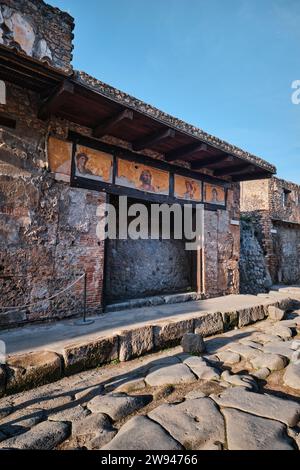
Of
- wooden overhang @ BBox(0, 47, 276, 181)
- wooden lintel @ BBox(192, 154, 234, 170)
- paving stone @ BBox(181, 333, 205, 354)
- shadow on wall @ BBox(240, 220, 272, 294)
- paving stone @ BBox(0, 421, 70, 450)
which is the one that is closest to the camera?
paving stone @ BBox(0, 421, 70, 450)

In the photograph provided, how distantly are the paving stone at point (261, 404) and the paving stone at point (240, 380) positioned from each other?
156 mm

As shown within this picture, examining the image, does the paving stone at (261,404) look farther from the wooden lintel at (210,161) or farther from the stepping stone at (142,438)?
the wooden lintel at (210,161)

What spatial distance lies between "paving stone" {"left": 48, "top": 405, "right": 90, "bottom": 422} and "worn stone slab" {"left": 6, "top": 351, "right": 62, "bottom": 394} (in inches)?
22.6

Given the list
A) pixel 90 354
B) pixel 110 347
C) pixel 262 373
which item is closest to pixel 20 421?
pixel 90 354

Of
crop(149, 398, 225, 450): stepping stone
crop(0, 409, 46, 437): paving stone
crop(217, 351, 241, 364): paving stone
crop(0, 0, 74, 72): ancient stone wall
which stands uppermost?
crop(0, 0, 74, 72): ancient stone wall

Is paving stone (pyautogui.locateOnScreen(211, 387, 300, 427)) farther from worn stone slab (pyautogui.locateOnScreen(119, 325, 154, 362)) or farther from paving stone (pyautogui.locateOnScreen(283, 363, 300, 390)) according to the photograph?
worn stone slab (pyautogui.locateOnScreen(119, 325, 154, 362))

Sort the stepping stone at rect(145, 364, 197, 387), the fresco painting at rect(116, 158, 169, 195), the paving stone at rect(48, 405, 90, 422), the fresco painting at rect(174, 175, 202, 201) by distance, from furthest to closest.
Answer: the fresco painting at rect(174, 175, 202, 201) < the fresco painting at rect(116, 158, 169, 195) < the stepping stone at rect(145, 364, 197, 387) < the paving stone at rect(48, 405, 90, 422)

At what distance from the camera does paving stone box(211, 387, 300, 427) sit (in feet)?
7.11

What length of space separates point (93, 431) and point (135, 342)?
5.30 feet

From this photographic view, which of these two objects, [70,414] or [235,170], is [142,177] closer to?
[235,170]

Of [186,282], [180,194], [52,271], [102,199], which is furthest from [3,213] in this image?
[186,282]

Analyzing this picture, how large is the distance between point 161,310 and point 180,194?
2.98m

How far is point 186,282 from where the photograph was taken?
8.15 meters

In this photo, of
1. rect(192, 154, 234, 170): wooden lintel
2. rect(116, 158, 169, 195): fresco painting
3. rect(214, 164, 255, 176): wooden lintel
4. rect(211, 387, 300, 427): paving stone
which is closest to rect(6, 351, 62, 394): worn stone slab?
rect(211, 387, 300, 427): paving stone
